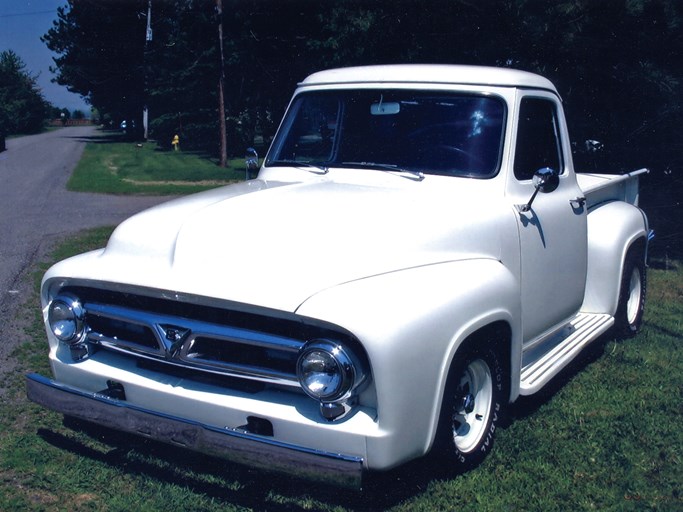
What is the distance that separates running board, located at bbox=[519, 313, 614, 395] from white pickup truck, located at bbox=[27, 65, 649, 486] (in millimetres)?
17

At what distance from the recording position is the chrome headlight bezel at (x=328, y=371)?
310cm

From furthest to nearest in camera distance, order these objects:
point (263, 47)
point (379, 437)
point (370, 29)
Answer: point (263, 47), point (370, 29), point (379, 437)

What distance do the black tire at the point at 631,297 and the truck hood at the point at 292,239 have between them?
227 cm

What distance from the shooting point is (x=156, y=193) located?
56.7ft

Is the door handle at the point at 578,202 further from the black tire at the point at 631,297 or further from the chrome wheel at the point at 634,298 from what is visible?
the chrome wheel at the point at 634,298

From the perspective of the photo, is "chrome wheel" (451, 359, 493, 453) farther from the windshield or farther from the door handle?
the door handle

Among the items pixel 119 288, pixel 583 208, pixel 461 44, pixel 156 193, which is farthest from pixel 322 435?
pixel 156 193

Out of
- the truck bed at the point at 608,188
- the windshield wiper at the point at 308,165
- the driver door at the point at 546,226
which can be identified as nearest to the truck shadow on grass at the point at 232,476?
the driver door at the point at 546,226

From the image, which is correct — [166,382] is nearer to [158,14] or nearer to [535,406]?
[535,406]

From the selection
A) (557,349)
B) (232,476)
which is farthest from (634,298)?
(232,476)

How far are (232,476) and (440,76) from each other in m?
2.52

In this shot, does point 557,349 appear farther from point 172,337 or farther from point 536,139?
point 172,337

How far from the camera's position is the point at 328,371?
3.13 m

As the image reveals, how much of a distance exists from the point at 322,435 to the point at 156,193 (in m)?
14.8
